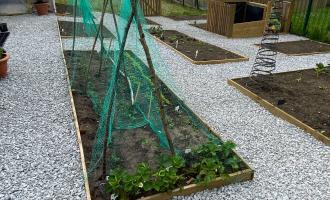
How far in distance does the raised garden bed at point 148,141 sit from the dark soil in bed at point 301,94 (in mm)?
1517

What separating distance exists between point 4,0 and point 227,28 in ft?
27.0

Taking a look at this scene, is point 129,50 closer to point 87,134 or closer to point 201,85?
point 201,85

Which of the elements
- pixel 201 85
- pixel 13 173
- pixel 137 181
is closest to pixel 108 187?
pixel 137 181

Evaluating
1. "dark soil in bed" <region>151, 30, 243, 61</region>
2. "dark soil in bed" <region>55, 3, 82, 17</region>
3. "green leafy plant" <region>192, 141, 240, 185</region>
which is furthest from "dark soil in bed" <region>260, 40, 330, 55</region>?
"dark soil in bed" <region>55, 3, 82, 17</region>

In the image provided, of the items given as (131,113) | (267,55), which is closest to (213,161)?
(131,113)

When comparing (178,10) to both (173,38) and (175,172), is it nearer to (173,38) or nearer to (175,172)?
(173,38)

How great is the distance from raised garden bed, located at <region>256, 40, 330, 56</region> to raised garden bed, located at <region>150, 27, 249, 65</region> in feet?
4.56

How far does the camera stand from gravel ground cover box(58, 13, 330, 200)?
3301mm

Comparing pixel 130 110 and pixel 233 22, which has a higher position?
pixel 233 22

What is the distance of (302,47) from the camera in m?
8.95

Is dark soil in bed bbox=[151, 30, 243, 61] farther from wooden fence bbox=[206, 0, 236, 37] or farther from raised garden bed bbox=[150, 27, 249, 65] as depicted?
wooden fence bbox=[206, 0, 236, 37]

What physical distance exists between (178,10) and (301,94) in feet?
36.1

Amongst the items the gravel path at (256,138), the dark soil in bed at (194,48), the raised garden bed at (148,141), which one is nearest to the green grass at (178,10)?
the dark soil in bed at (194,48)

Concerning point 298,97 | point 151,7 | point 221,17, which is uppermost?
point 221,17
